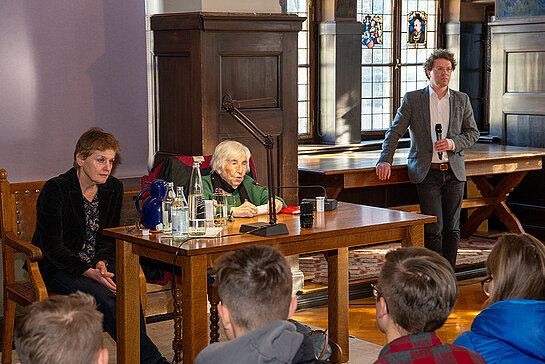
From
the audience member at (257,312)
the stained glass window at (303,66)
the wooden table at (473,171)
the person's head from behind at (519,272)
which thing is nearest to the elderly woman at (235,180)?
the wooden table at (473,171)

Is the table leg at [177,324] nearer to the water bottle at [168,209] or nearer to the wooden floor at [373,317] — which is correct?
the water bottle at [168,209]

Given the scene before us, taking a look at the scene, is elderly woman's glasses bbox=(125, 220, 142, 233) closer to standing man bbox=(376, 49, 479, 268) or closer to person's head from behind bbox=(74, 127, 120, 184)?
person's head from behind bbox=(74, 127, 120, 184)

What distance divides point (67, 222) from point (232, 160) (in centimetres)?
92

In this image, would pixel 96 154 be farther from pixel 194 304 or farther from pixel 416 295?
pixel 416 295

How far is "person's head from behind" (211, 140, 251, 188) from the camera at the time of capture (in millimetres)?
4285

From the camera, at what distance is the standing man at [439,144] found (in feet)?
17.9

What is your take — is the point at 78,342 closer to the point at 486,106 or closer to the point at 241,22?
the point at 241,22

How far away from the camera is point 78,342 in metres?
1.69

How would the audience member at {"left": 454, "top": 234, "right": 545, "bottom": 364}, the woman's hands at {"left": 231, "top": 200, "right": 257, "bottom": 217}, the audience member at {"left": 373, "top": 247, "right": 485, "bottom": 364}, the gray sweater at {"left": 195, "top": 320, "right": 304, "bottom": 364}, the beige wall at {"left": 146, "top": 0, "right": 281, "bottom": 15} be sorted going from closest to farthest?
the gray sweater at {"left": 195, "top": 320, "right": 304, "bottom": 364}
the audience member at {"left": 373, "top": 247, "right": 485, "bottom": 364}
the audience member at {"left": 454, "top": 234, "right": 545, "bottom": 364}
the woman's hands at {"left": 231, "top": 200, "right": 257, "bottom": 217}
the beige wall at {"left": 146, "top": 0, "right": 281, "bottom": 15}

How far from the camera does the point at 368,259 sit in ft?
22.3

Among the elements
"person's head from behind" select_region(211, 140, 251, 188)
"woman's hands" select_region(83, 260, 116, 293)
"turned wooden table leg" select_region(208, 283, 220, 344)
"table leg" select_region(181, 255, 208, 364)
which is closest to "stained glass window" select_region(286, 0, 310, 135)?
"person's head from behind" select_region(211, 140, 251, 188)

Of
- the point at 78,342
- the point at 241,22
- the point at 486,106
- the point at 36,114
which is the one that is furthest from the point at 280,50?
the point at 486,106

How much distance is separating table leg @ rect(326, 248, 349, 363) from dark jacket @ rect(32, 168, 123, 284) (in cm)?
118

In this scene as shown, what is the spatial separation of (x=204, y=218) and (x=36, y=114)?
1749 millimetres
